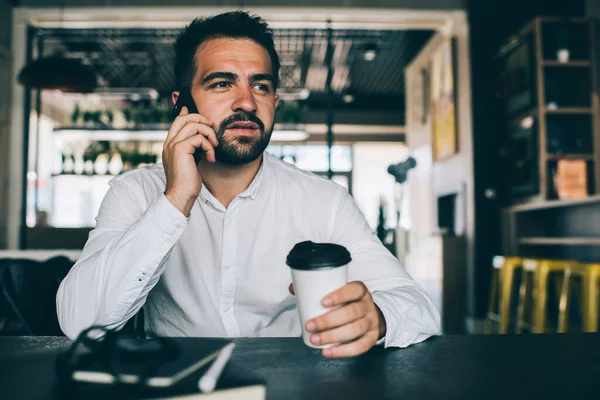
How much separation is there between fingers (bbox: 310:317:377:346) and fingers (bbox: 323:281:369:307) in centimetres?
4

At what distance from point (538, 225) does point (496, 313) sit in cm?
100

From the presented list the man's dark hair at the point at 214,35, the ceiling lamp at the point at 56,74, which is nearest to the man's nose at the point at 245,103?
the man's dark hair at the point at 214,35

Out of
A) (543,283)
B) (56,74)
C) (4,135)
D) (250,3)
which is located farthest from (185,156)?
(4,135)

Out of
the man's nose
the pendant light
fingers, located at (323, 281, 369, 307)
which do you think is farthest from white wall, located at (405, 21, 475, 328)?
fingers, located at (323, 281, 369, 307)

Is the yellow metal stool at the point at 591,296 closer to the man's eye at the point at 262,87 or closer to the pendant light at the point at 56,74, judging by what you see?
the man's eye at the point at 262,87

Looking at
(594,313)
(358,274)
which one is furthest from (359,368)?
(594,313)

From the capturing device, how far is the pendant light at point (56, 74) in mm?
3578

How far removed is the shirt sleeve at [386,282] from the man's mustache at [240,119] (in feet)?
1.09

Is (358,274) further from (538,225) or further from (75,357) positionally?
(538,225)

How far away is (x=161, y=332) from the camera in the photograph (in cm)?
131

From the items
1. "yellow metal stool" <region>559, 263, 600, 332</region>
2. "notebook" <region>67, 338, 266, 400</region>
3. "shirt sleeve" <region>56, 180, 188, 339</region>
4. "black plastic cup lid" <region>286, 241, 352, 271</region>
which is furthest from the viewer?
"yellow metal stool" <region>559, 263, 600, 332</region>

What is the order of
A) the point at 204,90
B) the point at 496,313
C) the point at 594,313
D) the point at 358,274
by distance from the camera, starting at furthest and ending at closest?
the point at 496,313 < the point at 594,313 < the point at 204,90 < the point at 358,274

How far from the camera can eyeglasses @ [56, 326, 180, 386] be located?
0.63 meters

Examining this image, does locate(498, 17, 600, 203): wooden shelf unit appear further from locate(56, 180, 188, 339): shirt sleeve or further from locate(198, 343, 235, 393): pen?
locate(198, 343, 235, 393): pen
